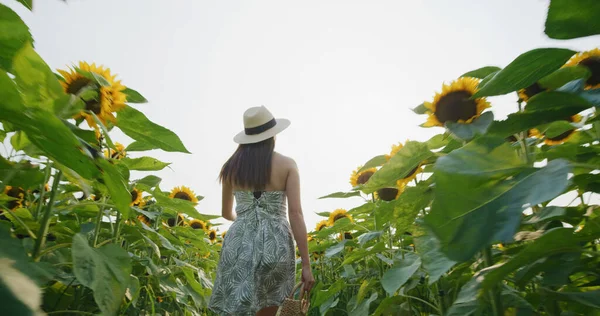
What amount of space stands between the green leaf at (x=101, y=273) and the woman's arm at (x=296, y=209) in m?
1.99

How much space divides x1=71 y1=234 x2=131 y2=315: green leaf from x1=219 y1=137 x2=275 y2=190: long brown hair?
1947mm

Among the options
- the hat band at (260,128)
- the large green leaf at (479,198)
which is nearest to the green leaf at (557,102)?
the large green leaf at (479,198)

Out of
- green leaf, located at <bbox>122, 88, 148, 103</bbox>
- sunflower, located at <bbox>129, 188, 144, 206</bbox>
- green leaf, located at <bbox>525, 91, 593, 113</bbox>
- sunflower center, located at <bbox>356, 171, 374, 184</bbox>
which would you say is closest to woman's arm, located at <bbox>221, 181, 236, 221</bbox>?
sunflower, located at <bbox>129, 188, 144, 206</bbox>

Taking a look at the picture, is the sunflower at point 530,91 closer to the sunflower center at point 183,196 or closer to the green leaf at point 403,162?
the green leaf at point 403,162

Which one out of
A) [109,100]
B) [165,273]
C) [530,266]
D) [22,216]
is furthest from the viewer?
[165,273]

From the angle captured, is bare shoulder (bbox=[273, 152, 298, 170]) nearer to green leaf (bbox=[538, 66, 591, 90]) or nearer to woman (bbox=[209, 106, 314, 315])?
woman (bbox=[209, 106, 314, 315])

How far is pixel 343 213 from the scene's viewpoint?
4727mm

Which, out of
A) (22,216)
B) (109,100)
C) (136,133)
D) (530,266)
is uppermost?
(109,100)

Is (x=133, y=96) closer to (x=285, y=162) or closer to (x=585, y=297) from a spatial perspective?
(x=585, y=297)

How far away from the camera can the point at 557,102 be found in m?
0.79

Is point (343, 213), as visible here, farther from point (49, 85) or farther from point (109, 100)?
point (49, 85)

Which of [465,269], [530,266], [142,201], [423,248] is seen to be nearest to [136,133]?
[423,248]

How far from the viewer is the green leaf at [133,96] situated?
4.65 ft

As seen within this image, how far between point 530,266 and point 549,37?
0.67 metres
